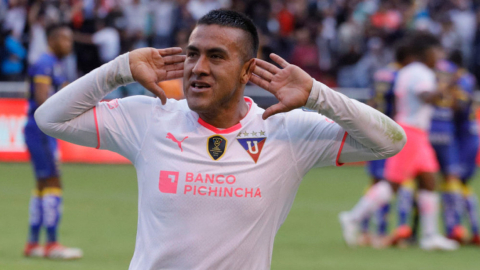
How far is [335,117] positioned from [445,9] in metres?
18.1

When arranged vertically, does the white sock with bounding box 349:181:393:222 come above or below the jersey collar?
below

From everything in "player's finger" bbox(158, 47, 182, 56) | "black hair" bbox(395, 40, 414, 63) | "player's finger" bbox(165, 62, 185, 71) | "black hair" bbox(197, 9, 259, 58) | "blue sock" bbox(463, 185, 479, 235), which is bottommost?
"blue sock" bbox(463, 185, 479, 235)

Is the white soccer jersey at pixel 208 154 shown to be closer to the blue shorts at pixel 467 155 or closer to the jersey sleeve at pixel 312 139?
the jersey sleeve at pixel 312 139

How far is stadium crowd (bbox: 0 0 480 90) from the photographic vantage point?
57.4 ft

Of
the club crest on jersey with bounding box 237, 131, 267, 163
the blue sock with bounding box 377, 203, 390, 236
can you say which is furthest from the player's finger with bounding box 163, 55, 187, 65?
the blue sock with bounding box 377, 203, 390, 236

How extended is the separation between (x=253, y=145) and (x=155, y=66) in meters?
0.61

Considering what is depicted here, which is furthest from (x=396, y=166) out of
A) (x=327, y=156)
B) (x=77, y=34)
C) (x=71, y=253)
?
(x=77, y=34)

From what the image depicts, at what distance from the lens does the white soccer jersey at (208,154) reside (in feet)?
11.6

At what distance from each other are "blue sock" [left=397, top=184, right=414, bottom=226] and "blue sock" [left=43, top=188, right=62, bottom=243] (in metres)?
3.93

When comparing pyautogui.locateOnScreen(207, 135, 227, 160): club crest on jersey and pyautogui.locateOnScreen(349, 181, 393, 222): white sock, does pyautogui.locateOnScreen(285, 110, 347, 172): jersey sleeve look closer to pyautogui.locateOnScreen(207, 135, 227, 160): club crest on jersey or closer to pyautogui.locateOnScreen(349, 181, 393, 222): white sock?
pyautogui.locateOnScreen(207, 135, 227, 160): club crest on jersey

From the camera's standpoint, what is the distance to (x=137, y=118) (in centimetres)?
371

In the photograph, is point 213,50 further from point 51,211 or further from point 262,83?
point 51,211

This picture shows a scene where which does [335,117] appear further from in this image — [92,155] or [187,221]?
[92,155]

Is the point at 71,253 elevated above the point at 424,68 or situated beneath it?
situated beneath
